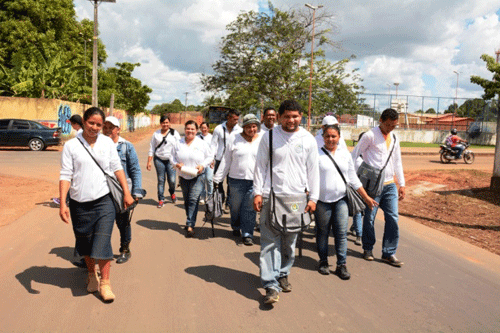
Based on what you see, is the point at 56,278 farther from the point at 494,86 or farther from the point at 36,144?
the point at 36,144

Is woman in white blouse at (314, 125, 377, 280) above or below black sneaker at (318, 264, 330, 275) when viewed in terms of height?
above

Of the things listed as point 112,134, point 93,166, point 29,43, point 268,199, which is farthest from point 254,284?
point 29,43

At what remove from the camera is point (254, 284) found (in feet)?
14.6

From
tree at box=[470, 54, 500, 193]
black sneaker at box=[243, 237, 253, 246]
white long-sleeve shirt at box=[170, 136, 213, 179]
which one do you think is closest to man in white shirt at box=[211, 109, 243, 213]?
white long-sleeve shirt at box=[170, 136, 213, 179]

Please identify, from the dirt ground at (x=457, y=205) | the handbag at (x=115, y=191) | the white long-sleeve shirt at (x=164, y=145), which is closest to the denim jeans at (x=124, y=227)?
the handbag at (x=115, y=191)

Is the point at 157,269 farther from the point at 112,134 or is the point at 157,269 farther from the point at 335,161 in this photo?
the point at 335,161

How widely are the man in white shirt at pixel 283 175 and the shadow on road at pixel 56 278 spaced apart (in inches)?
69.9

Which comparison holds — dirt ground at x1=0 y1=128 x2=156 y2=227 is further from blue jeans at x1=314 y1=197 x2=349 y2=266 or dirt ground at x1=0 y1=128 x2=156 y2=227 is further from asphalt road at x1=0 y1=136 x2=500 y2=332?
blue jeans at x1=314 y1=197 x2=349 y2=266

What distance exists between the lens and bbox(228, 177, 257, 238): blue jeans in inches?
A: 236

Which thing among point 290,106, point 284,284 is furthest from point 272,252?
point 290,106

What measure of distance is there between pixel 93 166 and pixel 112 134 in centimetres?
131

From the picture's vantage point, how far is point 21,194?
9.23 metres

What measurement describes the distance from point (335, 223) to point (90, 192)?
262 centimetres

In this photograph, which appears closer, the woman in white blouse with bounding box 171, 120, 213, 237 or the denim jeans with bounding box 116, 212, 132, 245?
the denim jeans with bounding box 116, 212, 132, 245
